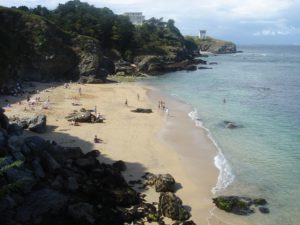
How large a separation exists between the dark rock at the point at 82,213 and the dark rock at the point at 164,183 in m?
5.43

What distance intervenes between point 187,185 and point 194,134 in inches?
475

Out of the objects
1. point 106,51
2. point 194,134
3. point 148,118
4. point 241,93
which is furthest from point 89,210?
point 106,51

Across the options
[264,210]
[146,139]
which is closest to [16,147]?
[264,210]

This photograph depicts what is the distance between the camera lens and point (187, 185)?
2366 cm

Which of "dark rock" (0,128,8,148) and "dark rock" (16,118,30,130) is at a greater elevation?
"dark rock" (0,128,8,148)

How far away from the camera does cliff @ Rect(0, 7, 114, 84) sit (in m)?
63.9

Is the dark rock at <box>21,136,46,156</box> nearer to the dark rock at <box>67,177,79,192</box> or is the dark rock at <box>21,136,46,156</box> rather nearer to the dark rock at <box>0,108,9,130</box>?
the dark rock at <box>0,108,9,130</box>

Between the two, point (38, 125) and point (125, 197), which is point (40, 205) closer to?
point (125, 197)

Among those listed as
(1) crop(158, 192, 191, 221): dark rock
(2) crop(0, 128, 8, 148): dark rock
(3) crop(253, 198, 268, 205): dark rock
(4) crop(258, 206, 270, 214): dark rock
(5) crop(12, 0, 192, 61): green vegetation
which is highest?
(5) crop(12, 0, 192, 61): green vegetation

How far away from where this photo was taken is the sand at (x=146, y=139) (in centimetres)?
2384

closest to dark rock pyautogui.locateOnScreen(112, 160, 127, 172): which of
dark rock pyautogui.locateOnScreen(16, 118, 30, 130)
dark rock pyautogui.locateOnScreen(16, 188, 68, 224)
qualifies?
dark rock pyautogui.locateOnScreen(16, 188, 68, 224)

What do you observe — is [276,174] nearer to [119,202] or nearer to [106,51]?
[119,202]

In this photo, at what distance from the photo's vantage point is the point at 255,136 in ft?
115

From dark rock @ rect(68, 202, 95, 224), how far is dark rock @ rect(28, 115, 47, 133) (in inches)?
615
